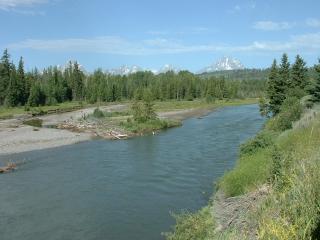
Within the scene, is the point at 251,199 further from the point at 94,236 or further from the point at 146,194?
the point at 146,194

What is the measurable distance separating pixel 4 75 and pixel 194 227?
120m

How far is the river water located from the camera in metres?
27.7

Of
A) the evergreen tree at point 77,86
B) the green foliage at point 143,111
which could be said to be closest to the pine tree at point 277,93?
the green foliage at point 143,111

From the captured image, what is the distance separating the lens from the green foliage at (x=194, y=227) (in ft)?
68.6

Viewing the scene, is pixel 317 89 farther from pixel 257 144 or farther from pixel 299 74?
pixel 299 74

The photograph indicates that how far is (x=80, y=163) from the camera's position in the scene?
48719 mm

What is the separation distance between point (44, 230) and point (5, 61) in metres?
120

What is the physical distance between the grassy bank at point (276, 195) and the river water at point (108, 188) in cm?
417

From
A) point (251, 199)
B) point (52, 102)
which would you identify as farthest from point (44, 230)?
point (52, 102)

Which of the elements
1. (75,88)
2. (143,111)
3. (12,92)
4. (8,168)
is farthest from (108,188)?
(75,88)

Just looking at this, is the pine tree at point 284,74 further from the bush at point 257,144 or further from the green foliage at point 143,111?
the bush at point 257,144

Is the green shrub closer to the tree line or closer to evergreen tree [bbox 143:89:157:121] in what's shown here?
the tree line

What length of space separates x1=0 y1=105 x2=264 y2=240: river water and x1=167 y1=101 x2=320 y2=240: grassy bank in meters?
4.17

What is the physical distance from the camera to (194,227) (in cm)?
2184
